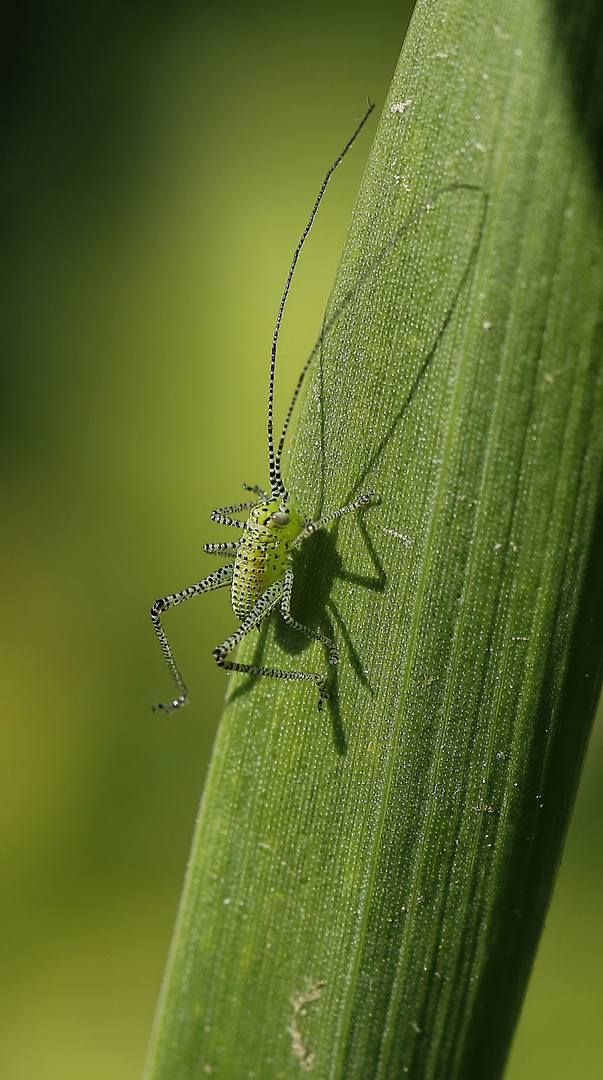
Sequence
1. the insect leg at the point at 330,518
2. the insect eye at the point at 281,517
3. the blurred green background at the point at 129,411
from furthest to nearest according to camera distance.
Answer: the blurred green background at the point at 129,411 → the insect eye at the point at 281,517 → the insect leg at the point at 330,518

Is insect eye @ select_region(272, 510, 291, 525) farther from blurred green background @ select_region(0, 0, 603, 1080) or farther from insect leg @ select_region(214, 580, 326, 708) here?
blurred green background @ select_region(0, 0, 603, 1080)

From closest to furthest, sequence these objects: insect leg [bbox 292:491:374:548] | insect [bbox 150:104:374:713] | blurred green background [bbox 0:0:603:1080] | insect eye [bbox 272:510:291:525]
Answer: insect leg [bbox 292:491:374:548] → insect [bbox 150:104:374:713] → insect eye [bbox 272:510:291:525] → blurred green background [bbox 0:0:603:1080]

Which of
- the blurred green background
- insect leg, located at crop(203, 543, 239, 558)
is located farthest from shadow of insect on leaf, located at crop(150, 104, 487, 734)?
the blurred green background

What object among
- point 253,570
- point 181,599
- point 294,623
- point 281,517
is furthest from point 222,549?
point 294,623

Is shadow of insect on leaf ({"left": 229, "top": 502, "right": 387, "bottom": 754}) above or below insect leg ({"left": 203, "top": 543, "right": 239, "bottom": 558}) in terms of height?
below

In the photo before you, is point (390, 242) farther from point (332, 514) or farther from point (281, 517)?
point (281, 517)

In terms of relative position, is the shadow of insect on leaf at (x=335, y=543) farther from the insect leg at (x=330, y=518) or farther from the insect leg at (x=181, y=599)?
the insect leg at (x=181, y=599)

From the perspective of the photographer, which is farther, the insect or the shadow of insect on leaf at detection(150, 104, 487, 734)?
the insect

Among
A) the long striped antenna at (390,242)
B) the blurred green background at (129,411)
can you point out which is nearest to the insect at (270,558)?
the long striped antenna at (390,242)
